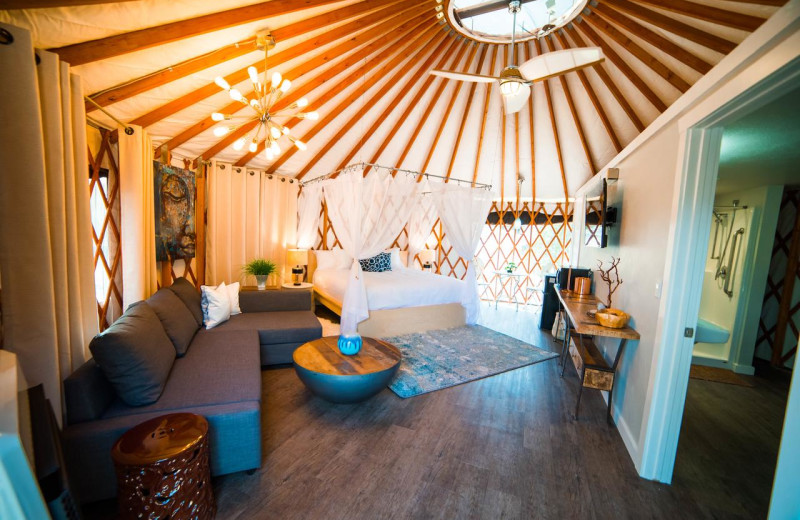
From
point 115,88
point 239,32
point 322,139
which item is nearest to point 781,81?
point 239,32

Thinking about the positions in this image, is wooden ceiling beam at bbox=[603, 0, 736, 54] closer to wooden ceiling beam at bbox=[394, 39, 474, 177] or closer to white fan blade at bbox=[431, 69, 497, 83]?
white fan blade at bbox=[431, 69, 497, 83]

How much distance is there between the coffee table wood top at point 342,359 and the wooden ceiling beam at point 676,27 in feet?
8.78

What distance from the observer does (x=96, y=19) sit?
1530 mm

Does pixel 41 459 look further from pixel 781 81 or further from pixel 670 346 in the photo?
pixel 781 81

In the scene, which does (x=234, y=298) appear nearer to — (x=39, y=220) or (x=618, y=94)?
(x=39, y=220)

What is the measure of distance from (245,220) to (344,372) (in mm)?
3117

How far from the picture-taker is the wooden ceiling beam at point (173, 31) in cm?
168

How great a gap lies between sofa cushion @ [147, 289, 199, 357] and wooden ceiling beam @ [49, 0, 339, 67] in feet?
4.65

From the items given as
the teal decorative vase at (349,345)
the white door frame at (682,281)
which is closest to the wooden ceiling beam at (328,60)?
the white door frame at (682,281)

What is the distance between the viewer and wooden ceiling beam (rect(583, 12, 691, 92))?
7.36 ft

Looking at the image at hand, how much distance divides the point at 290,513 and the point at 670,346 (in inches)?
76.5

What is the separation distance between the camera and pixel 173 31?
5.77 ft

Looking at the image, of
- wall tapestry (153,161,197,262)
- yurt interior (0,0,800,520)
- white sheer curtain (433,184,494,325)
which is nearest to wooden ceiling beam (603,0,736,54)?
yurt interior (0,0,800,520)

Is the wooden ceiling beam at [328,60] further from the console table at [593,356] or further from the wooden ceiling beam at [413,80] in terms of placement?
the console table at [593,356]
